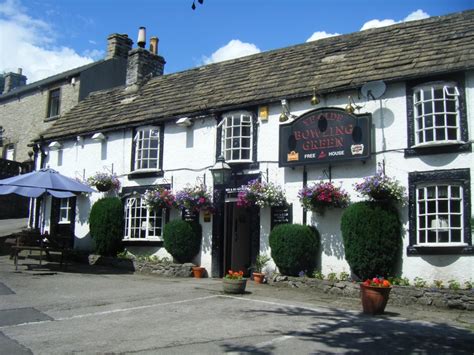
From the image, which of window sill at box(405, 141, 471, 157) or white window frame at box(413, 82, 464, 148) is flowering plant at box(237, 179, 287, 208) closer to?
window sill at box(405, 141, 471, 157)

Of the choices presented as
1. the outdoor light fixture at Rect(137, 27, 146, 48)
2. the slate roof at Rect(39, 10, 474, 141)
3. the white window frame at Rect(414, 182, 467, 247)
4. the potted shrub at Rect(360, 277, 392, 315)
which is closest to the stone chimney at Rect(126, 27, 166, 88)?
the outdoor light fixture at Rect(137, 27, 146, 48)

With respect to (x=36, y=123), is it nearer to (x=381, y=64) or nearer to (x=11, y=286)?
(x=11, y=286)

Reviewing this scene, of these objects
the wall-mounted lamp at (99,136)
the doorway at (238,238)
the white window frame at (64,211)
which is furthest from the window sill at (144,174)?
the white window frame at (64,211)

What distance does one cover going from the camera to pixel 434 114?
11109 millimetres

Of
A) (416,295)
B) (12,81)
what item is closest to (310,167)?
(416,295)

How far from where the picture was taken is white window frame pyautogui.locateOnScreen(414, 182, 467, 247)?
1059cm

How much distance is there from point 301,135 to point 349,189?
6.46 ft

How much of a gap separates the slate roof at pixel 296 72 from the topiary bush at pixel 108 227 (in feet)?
9.50

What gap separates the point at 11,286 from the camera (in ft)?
35.8

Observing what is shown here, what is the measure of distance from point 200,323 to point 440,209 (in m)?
6.27

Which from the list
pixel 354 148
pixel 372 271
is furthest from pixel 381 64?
pixel 372 271

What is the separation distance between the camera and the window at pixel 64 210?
59.9 feet

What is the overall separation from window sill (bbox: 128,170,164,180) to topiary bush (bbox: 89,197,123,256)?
3.05ft

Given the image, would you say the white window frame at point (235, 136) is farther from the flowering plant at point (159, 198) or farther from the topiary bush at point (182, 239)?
the topiary bush at point (182, 239)
